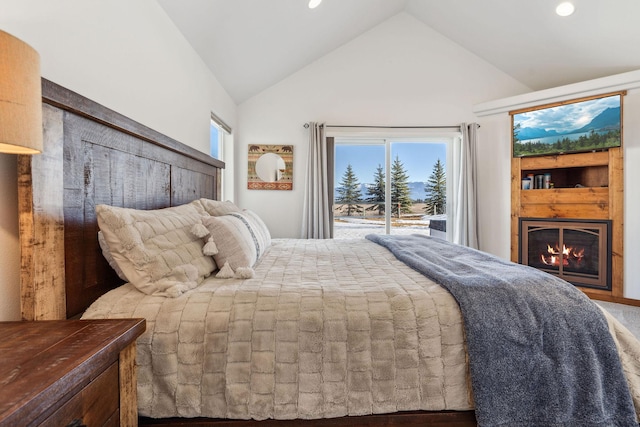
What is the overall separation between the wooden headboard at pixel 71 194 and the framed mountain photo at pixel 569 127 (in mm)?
3911

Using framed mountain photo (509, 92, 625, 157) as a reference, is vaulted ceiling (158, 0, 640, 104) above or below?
above

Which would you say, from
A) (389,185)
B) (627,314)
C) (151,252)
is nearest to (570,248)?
(627,314)

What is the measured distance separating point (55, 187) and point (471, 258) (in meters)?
1.92

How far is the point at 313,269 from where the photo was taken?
Answer: 62.3 inches

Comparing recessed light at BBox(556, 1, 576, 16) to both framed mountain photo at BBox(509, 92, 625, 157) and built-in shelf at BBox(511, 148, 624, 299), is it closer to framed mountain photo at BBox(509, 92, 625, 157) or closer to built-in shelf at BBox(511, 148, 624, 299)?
framed mountain photo at BBox(509, 92, 625, 157)

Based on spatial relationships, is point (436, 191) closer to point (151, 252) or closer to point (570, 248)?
point (570, 248)

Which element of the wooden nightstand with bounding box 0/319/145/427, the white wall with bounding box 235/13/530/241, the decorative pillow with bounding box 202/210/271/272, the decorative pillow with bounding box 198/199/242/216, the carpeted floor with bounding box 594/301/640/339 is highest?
the white wall with bounding box 235/13/530/241

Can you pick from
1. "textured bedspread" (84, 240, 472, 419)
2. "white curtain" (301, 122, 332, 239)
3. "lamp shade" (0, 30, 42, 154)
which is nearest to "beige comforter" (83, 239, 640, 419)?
"textured bedspread" (84, 240, 472, 419)

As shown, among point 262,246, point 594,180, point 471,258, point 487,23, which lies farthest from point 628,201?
point 262,246

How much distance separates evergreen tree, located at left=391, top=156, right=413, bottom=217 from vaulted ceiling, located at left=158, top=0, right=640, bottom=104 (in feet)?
5.68

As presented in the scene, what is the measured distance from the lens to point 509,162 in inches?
147

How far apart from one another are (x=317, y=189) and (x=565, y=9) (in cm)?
303

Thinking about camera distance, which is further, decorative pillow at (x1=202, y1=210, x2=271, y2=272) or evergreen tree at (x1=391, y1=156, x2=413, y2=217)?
evergreen tree at (x1=391, y1=156, x2=413, y2=217)

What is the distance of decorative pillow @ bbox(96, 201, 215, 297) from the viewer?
113 centimetres
